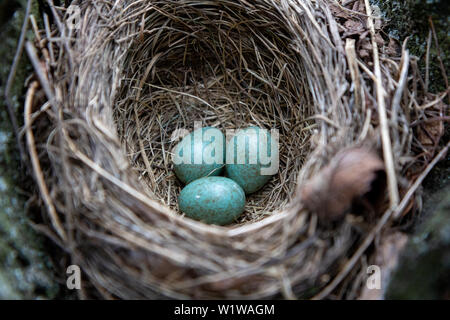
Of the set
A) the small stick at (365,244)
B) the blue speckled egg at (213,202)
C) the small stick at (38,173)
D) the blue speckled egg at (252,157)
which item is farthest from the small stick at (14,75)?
the small stick at (365,244)

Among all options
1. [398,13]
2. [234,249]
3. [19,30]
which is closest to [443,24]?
[398,13]

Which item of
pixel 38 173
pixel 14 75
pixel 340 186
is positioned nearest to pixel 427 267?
pixel 340 186

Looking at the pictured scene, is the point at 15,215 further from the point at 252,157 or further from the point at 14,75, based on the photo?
the point at 252,157

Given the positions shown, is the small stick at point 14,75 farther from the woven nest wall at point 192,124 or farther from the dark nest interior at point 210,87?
the dark nest interior at point 210,87

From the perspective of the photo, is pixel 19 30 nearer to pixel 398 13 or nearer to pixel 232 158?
pixel 232 158

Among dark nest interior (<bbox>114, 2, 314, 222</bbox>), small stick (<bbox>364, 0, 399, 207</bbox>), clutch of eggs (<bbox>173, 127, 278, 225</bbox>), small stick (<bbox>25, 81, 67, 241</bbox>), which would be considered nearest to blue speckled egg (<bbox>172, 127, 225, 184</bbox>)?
clutch of eggs (<bbox>173, 127, 278, 225</bbox>)

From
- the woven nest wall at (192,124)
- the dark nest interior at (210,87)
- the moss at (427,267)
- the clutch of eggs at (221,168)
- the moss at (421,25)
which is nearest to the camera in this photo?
the moss at (427,267)
